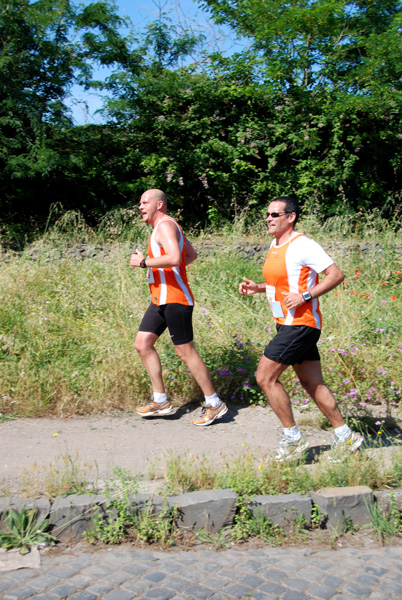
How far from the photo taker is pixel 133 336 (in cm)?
589

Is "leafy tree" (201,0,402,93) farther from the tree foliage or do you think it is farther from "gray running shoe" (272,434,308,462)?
"gray running shoe" (272,434,308,462)

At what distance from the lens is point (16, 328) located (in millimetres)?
5801

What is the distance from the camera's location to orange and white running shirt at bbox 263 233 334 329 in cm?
380

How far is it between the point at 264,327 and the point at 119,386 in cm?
169

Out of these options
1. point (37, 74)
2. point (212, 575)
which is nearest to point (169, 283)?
point (212, 575)

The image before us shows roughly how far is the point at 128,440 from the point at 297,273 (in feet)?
6.29

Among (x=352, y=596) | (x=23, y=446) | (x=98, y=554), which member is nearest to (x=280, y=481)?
A: (x=352, y=596)

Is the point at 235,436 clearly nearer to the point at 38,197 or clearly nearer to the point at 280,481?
the point at 280,481

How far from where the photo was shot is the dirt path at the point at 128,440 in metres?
4.03

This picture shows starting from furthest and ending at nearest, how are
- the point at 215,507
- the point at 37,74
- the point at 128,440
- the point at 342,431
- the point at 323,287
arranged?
1. the point at 37,74
2. the point at 128,440
3. the point at 342,431
4. the point at 323,287
5. the point at 215,507

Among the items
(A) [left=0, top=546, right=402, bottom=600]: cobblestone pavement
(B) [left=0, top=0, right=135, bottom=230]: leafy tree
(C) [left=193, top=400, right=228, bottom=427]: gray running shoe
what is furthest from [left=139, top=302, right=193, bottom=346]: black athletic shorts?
(B) [left=0, top=0, right=135, bottom=230]: leafy tree

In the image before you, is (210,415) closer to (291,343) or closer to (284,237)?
(291,343)

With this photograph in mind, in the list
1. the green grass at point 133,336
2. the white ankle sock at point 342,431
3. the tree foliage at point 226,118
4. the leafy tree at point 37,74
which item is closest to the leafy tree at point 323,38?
the tree foliage at point 226,118

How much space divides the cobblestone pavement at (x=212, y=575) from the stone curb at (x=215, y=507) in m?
0.18
